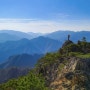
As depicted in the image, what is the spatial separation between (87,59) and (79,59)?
4.76 ft

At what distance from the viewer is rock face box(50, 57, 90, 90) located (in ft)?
165

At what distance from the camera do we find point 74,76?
5194 centimetres

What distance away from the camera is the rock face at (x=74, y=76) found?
50375 millimetres

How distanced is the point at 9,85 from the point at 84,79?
1211 centimetres

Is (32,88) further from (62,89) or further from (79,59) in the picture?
(79,59)

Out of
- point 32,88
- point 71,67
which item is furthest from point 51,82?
point 32,88

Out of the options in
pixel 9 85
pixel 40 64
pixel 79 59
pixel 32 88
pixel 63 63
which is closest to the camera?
pixel 32 88

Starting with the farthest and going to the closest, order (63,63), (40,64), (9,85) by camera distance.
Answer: (40,64) < (63,63) < (9,85)

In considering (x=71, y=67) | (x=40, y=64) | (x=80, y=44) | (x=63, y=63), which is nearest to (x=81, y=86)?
(x=71, y=67)

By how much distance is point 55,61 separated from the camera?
199 ft

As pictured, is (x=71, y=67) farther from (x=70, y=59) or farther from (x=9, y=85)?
(x=9, y=85)

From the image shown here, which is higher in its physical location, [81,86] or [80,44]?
[80,44]

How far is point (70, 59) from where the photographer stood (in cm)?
5756

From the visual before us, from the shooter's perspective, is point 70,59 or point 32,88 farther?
point 70,59
